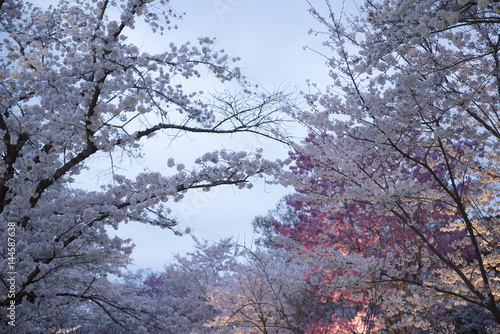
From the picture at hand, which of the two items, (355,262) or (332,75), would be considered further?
(332,75)

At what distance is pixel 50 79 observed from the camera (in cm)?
444

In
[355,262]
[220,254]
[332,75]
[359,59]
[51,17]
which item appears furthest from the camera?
[220,254]

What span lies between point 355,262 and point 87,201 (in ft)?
11.8

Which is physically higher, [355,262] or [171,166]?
[171,166]

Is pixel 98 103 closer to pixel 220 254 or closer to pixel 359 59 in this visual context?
pixel 359 59

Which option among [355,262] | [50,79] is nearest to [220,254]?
[355,262]

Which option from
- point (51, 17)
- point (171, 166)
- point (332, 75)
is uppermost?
point (51, 17)

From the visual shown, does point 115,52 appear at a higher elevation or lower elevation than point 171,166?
higher

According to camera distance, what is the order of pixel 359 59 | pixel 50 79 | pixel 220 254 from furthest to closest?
pixel 220 254
pixel 50 79
pixel 359 59

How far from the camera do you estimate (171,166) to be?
4660 mm

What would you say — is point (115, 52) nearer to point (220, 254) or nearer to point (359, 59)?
point (359, 59)

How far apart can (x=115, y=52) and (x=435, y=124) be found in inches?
151

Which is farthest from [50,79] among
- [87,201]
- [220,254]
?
[220,254]

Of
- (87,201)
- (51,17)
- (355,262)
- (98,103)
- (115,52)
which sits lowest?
(355,262)
